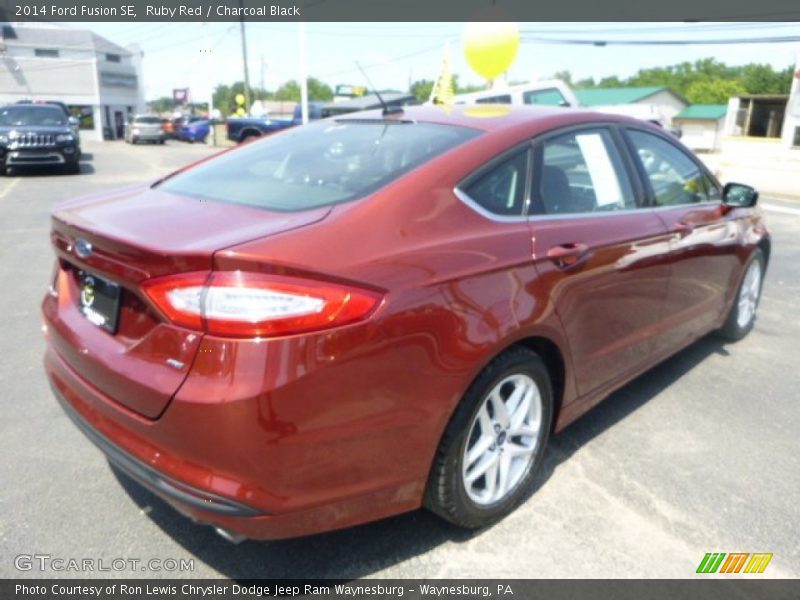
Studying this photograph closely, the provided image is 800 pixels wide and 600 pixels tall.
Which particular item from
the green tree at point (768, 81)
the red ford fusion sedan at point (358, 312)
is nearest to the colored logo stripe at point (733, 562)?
the red ford fusion sedan at point (358, 312)

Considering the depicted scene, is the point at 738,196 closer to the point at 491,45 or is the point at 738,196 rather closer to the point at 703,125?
the point at 491,45

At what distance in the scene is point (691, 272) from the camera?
360cm

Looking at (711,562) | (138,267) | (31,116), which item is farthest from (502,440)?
(31,116)

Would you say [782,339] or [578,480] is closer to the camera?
[578,480]

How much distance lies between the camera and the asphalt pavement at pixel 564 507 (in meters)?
2.38

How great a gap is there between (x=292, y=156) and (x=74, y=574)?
71.9 inches

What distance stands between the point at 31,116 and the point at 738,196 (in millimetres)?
16138

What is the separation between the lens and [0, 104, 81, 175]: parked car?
564 inches

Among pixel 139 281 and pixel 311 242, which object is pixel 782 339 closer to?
pixel 311 242

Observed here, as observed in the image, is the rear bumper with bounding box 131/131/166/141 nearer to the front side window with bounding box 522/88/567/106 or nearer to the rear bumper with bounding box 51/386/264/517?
the front side window with bounding box 522/88/567/106

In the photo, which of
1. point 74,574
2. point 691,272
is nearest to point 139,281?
point 74,574

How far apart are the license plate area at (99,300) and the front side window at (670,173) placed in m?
2.58

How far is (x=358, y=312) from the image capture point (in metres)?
1.90

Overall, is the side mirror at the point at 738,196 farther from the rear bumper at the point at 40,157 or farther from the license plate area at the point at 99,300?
the rear bumper at the point at 40,157
